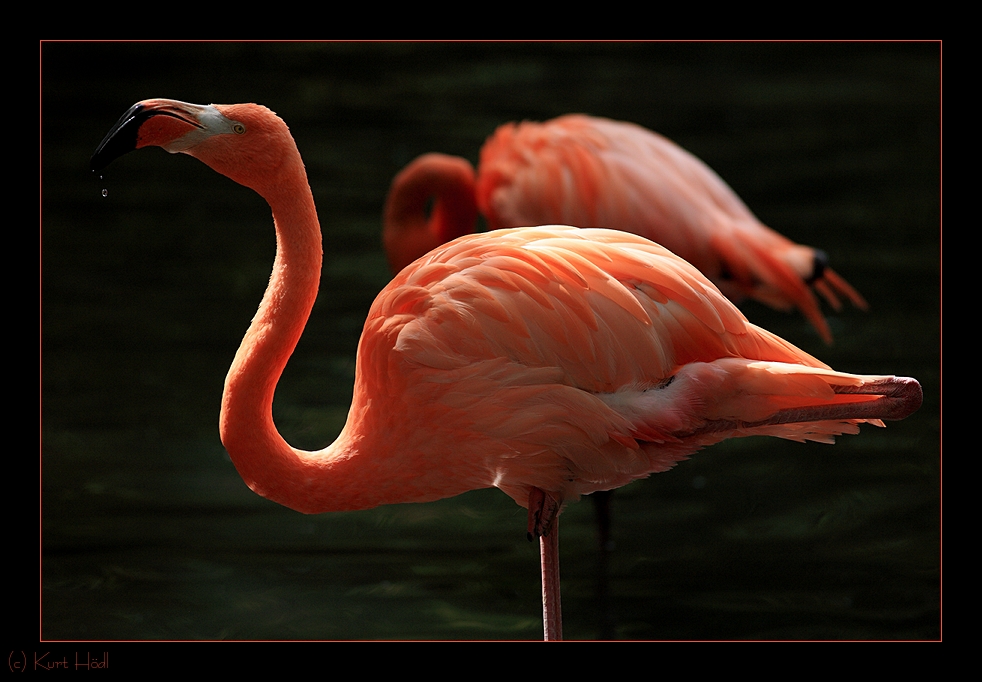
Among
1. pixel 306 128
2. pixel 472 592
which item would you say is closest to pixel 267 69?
pixel 306 128

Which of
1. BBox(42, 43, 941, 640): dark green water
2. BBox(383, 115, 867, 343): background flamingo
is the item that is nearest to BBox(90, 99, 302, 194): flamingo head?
BBox(42, 43, 941, 640): dark green water

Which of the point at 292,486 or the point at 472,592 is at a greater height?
the point at 292,486

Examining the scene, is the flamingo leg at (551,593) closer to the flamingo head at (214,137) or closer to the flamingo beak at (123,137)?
the flamingo head at (214,137)

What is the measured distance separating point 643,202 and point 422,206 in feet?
3.54

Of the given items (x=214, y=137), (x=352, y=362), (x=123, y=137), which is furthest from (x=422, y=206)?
(x=123, y=137)

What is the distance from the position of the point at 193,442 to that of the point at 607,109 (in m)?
3.73

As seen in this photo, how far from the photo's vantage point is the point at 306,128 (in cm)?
731

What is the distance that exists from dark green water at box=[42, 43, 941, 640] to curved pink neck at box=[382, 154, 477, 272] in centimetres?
79

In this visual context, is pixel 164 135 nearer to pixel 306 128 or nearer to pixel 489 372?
pixel 489 372

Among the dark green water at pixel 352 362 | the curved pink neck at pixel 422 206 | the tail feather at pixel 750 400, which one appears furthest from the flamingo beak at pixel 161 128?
the curved pink neck at pixel 422 206

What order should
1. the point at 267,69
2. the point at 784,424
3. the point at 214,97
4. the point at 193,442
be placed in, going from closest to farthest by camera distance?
the point at 784,424 → the point at 193,442 → the point at 214,97 → the point at 267,69

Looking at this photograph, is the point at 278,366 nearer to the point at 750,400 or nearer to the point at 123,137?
the point at 123,137

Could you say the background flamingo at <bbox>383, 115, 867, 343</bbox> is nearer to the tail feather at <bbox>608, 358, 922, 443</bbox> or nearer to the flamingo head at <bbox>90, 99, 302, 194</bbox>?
the tail feather at <bbox>608, 358, 922, 443</bbox>

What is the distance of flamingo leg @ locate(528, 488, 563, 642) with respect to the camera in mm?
2705
